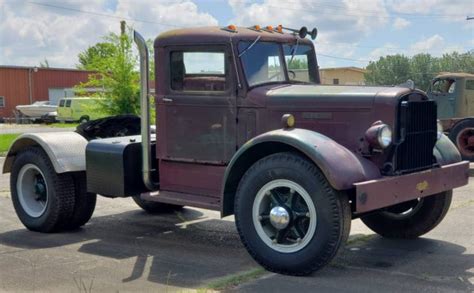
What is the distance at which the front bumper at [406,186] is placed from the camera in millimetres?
4852

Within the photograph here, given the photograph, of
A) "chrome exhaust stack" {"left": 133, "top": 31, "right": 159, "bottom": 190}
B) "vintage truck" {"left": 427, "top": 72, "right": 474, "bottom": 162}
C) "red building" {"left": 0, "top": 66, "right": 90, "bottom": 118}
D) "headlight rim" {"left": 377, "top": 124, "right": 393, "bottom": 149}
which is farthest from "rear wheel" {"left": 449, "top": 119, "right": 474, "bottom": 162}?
"red building" {"left": 0, "top": 66, "right": 90, "bottom": 118}

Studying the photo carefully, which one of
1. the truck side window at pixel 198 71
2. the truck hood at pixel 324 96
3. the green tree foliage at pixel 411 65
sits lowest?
the truck hood at pixel 324 96

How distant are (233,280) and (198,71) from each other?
2.17 m

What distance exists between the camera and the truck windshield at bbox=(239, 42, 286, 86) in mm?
5961

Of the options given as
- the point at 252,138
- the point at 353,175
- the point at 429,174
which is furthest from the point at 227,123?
the point at 429,174

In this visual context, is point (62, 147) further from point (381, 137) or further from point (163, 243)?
point (381, 137)

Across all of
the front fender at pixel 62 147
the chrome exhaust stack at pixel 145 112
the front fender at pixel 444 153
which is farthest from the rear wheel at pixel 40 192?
the front fender at pixel 444 153

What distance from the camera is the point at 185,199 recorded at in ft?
19.7

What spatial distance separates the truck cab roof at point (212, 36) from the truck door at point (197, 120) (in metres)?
0.08

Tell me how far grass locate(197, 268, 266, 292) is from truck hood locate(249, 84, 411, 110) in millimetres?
1517

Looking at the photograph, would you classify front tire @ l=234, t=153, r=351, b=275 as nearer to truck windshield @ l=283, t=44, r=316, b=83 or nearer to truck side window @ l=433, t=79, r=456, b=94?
truck windshield @ l=283, t=44, r=316, b=83

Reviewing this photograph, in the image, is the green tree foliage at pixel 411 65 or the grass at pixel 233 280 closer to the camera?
the grass at pixel 233 280

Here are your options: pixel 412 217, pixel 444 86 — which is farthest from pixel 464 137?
pixel 412 217

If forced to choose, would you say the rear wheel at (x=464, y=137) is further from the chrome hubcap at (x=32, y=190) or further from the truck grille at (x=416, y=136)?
the chrome hubcap at (x=32, y=190)
